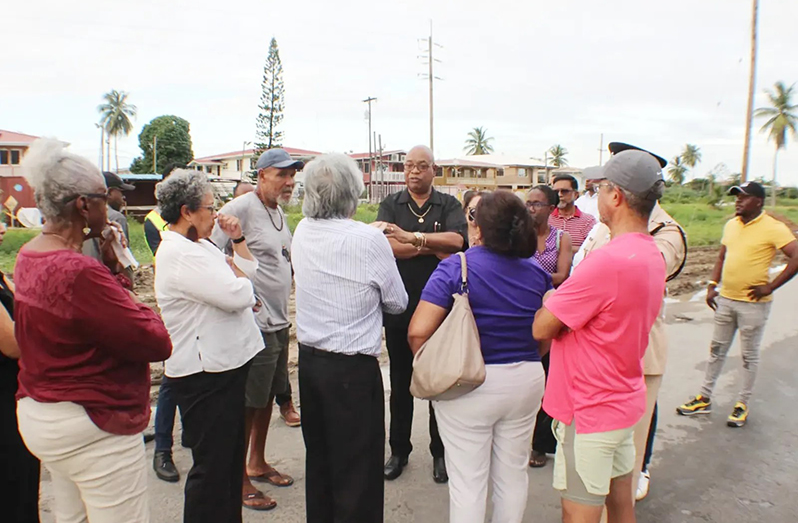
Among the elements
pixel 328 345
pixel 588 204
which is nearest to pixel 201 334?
pixel 328 345

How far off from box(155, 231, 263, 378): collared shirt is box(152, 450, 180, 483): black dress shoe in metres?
1.28

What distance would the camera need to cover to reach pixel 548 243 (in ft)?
13.2

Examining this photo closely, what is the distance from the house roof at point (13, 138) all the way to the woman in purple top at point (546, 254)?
48.6 meters

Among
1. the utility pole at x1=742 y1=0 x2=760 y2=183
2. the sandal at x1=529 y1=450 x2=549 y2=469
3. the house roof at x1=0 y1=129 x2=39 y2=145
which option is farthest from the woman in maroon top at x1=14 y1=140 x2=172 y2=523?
the house roof at x1=0 y1=129 x2=39 y2=145

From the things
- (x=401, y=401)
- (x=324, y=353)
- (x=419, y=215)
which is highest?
(x=419, y=215)

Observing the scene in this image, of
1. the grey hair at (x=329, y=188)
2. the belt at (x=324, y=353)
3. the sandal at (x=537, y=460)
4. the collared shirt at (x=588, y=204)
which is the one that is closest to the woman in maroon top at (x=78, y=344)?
the belt at (x=324, y=353)

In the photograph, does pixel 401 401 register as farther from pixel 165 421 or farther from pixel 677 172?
pixel 677 172

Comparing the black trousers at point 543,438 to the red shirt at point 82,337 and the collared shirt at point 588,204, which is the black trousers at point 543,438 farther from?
the collared shirt at point 588,204

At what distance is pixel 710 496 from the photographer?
3420 mm

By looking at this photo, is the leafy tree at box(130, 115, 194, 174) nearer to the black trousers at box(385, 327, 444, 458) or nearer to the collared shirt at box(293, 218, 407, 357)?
the black trousers at box(385, 327, 444, 458)

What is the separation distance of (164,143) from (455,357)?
53.8 metres

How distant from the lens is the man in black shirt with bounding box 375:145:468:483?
3.64 m

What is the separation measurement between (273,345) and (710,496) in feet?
9.66

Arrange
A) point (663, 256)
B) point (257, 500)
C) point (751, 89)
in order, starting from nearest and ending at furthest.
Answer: point (663, 256) → point (257, 500) → point (751, 89)
